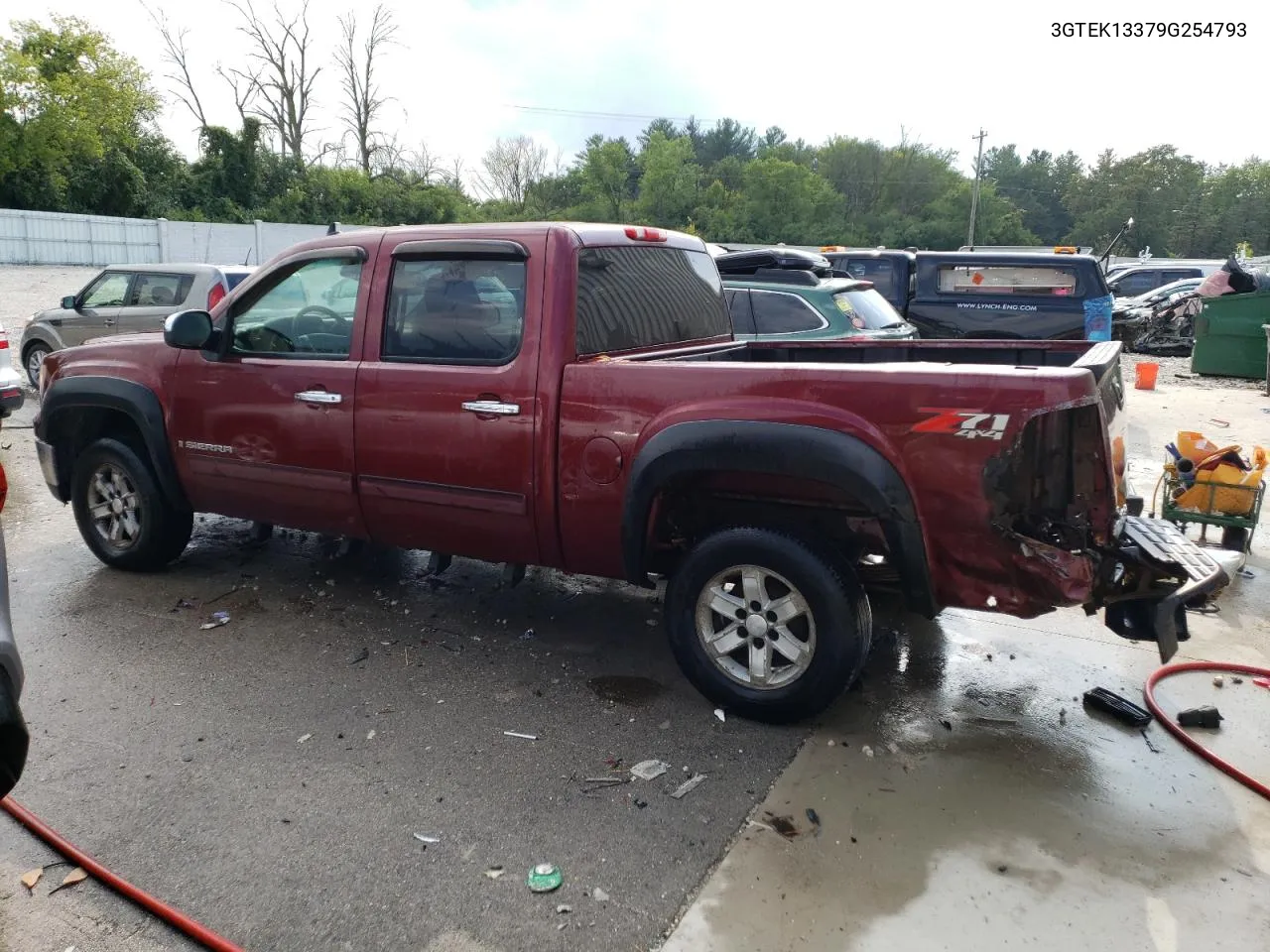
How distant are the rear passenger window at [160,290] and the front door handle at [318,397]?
7715mm

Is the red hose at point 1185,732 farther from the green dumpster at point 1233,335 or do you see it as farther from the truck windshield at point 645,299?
the green dumpster at point 1233,335

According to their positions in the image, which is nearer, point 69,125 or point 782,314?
point 782,314

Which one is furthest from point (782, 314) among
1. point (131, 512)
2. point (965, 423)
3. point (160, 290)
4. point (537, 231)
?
point (160, 290)

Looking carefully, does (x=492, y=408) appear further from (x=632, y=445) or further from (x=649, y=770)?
(x=649, y=770)

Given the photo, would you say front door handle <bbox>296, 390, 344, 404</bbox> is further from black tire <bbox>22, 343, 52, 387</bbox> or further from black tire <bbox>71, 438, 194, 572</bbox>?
black tire <bbox>22, 343, 52, 387</bbox>

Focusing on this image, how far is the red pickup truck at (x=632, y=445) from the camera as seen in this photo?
3.13 meters

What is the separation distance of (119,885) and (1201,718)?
13.0ft

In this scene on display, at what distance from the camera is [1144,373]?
13656 mm

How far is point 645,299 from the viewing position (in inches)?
174

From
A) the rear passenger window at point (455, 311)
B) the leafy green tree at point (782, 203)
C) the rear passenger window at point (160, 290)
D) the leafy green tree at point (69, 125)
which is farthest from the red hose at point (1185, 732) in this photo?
the leafy green tree at point (782, 203)

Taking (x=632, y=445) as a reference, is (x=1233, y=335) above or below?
above

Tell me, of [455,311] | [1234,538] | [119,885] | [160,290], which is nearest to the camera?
[119,885]

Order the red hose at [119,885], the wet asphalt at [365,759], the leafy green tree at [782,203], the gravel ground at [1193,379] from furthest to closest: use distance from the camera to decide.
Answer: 1. the leafy green tree at [782,203]
2. the gravel ground at [1193,379]
3. the wet asphalt at [365,759]
4. the red hose at [119,885]

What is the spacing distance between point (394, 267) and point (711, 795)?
280cm
